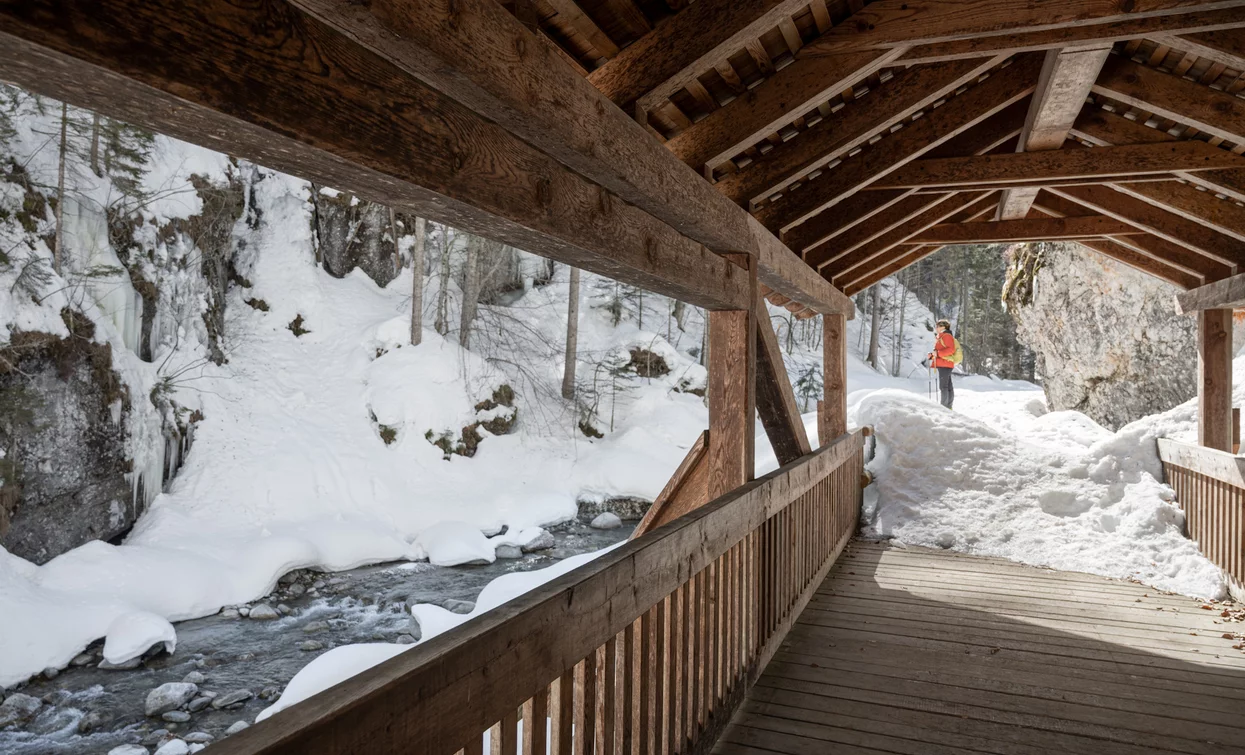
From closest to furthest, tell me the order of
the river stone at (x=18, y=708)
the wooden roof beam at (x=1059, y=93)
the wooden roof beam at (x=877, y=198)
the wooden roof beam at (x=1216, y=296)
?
the wooden roof beam at (x=1059, y=93), the wooden roof beam at (x=877, y=198), the wooden roof beam at (x=1216, y=296), the river stone at (x=18, y=708)

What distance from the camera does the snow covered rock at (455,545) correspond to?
10711 mm

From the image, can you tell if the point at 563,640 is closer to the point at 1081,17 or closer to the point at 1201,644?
the point at 1081,17

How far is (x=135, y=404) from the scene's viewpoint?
34.6 ft

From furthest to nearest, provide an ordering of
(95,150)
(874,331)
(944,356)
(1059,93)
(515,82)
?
1. (874,331)
2. (95,150)
3. (944,356)
4. (1059,93)
5. (515,82)

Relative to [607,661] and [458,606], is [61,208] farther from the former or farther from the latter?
[607,661]

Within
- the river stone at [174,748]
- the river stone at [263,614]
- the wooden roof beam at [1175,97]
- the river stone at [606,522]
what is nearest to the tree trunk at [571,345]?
the river stone at [606,522]

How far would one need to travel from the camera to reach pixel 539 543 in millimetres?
11461

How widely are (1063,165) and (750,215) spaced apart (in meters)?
2.33

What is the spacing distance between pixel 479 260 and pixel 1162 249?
13315 millimetres

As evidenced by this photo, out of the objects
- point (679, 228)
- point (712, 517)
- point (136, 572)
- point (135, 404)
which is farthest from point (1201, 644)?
point (135, 404)

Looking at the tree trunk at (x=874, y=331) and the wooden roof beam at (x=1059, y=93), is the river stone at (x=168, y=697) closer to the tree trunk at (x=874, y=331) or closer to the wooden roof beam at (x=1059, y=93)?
the wooden roof beam at (x=1059, y=93)

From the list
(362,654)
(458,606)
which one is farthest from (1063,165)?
(458,606)

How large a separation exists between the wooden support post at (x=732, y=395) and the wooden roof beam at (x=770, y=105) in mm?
701

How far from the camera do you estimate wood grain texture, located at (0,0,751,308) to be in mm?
949
